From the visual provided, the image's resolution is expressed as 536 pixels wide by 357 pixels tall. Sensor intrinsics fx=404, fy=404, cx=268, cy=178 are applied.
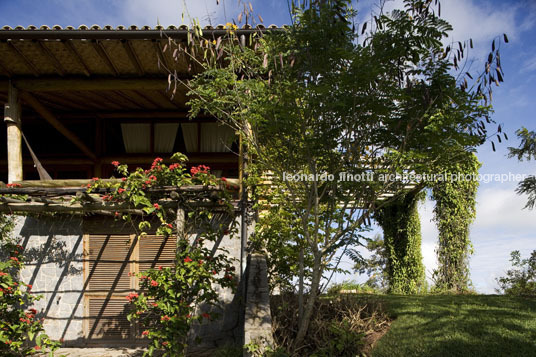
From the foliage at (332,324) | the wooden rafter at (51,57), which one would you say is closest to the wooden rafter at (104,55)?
the wooden rafter at (51,57)

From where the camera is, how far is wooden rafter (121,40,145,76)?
8008mm

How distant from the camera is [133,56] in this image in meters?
8.45

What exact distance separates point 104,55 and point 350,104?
5.52 metres

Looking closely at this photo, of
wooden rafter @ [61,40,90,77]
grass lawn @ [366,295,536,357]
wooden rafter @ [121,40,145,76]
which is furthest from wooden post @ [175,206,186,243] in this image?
wooden rafter @ [61,40,90,77]

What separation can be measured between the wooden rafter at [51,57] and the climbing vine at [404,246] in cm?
945

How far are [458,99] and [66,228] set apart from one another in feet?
26.4

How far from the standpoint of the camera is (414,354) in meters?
5.42

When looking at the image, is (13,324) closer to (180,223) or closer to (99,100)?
(180,223)

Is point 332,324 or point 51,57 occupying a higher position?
point 51,57

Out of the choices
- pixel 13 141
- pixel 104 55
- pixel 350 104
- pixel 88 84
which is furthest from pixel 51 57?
pixel 350 104

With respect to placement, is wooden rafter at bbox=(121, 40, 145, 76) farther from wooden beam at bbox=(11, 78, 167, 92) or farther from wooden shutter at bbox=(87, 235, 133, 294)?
wooden shutter at bbox=(87, 235, 133, 294)

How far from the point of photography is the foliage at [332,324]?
604 cm

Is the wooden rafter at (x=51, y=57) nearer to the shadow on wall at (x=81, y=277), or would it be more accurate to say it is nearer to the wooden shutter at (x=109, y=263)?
the shadow on wall at (x=81, y=277)

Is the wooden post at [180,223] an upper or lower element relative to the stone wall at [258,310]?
upper
